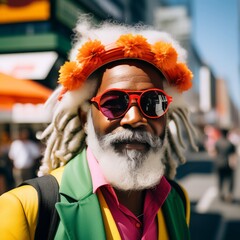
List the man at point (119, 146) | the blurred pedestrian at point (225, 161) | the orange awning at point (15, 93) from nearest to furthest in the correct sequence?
the man at point (119, 146), the orange awning at point (15, 93), the blurred pedestrian at point (225, 161)

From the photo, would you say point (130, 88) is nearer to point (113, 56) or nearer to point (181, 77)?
point (113, 56)

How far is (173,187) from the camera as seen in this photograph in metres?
1.97

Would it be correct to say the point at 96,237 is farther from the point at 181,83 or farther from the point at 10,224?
the point at 181,83

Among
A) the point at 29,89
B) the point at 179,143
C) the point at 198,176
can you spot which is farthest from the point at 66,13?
the point at 179,143

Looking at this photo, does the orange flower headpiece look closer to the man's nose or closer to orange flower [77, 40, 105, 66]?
orange flower [77, 40, 105, 66]

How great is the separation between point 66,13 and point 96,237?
19518 millimetres

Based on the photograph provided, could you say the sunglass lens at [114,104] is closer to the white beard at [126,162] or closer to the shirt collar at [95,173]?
the white beard at [126,162]

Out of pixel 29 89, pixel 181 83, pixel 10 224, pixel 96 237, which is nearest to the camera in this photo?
pixel 10 224

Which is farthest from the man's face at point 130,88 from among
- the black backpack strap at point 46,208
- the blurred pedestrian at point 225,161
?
the blurred pedestrian at point 225,161

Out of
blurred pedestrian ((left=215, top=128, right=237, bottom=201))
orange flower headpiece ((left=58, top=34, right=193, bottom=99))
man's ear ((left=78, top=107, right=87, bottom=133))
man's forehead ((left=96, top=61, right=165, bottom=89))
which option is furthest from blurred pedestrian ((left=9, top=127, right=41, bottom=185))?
man's forehead ((left=96, top=61, right=165, bottom=89))

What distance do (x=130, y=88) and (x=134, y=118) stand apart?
5.4 inches

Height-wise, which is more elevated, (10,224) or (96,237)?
(10,224)

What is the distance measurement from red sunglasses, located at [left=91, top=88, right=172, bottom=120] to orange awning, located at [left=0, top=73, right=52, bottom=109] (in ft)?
12.8

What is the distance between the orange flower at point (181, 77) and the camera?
191cm
